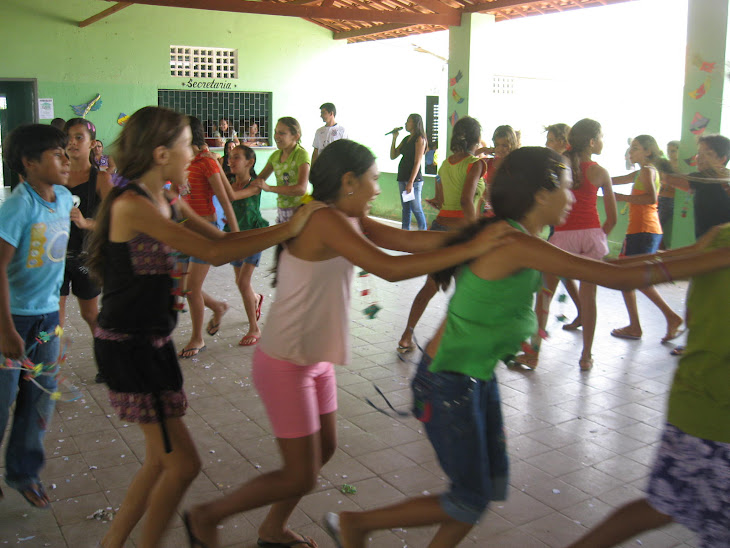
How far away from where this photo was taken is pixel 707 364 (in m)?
2.02

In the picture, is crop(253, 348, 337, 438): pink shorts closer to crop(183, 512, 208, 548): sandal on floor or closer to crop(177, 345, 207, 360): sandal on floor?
crop(183, 512, 208, 548): sandal on floor

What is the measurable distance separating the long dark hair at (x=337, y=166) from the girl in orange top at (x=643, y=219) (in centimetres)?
399

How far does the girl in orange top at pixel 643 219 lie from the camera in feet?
19.4

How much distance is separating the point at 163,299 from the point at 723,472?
71.0 inches

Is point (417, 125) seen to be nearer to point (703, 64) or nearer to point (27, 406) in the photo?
point (703, 64)

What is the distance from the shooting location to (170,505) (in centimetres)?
246

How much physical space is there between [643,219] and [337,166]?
4477 mm

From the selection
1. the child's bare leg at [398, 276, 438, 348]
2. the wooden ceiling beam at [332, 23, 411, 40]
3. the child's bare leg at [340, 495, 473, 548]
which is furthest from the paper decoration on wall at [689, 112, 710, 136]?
the wooden ceiling beam at [332, 23, 411, 40]

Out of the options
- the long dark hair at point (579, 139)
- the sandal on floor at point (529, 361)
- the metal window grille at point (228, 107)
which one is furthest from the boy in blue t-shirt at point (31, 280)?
the metal window grille at point (228, 107)

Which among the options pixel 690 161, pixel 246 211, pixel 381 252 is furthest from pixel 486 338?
pixel 690 161

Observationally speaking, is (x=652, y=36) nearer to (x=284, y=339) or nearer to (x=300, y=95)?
(x=300, y=95)

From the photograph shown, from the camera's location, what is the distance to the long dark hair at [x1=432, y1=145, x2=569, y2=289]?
2.21 m

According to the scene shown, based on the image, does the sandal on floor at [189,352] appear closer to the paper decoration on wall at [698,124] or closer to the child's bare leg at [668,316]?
the child's bare leg at [668,316]

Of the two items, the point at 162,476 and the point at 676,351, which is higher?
the point at 162,476
